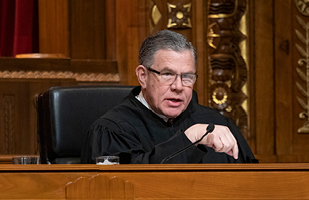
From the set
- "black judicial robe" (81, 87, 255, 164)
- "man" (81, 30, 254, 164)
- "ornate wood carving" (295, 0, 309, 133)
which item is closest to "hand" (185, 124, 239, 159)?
"black judicial robe" (81, 87, 255, 164)

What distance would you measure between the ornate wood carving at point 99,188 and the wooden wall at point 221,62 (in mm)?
2116

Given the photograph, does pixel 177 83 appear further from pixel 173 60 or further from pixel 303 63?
pixel 303 63

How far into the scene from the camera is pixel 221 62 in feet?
10.3

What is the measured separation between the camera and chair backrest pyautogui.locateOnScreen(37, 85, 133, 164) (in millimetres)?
1918

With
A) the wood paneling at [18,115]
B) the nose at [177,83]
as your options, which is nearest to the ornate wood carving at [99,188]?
the nose at [177,83]

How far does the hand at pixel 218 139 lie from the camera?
1506 mm

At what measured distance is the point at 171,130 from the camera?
1.91 meters

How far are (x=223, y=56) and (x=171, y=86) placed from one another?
4.55ft

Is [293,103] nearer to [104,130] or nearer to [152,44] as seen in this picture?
[152,44]

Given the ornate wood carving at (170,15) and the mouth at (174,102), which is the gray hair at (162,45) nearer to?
the mouth at (174,102)

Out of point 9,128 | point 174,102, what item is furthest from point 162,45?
point 9,128

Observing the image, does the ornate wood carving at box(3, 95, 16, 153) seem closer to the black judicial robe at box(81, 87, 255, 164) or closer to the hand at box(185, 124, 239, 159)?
the black judicial robe at box(81, 87, 255, 164)

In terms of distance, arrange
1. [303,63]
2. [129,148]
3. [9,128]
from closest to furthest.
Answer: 1. [129,148]
2. [9,128]
3. [303,63]

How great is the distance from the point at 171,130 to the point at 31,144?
1400 millimetres
